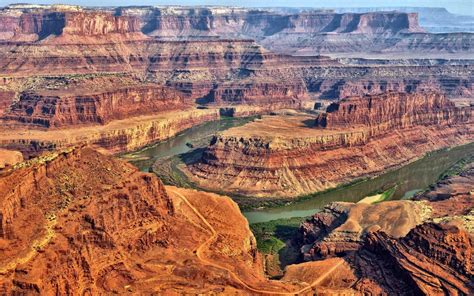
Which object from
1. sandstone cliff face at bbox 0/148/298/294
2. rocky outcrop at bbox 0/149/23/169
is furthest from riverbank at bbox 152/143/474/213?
sandstone cliff face at bbox 0/148/298/294

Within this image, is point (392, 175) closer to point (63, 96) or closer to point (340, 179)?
point (340, 179)

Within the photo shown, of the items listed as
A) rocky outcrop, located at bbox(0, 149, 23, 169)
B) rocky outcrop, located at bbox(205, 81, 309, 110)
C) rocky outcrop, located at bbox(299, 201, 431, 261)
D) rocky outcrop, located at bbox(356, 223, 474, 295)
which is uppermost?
rocky outcrop, located at bbox(356, 223, 474, 295)

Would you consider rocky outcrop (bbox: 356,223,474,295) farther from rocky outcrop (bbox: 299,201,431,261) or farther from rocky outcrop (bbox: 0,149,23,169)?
rocky outcrop (bbox: 0,149,23,169)

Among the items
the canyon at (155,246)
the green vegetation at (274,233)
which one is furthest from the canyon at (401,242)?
the green vegetation at (274,233)

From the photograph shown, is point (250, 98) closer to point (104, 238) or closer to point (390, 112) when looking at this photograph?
point (390, 112)

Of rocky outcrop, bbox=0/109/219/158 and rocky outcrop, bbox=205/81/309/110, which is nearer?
rocky outcrop, bbox=0/109/219/158

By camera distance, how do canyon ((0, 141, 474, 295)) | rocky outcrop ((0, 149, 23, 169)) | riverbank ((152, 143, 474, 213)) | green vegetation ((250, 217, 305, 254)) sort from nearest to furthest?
canyon ((0, 141, 474, 295)) < green vegetation ((250, 217, 305, 254)) < riverbank ((152, 143, 474, 213)) < rocky outcrop ((0, 149, 23, 169))

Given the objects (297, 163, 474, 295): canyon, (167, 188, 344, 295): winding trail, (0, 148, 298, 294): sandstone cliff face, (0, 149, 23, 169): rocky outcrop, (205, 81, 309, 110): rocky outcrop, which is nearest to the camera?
(0, 148, 298, 294): sandstone cliff face

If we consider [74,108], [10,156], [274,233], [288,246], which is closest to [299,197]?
[274,233]
